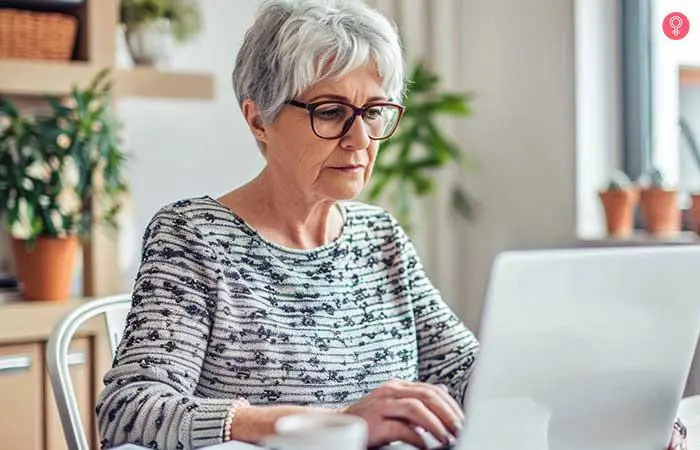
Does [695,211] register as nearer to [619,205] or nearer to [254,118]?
[619,205]

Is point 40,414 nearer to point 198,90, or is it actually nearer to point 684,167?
point 198,90

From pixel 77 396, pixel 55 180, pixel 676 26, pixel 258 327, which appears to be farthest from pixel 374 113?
pixel 676 26

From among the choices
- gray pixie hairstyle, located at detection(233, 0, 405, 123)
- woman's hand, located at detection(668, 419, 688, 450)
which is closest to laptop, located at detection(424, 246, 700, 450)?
woman's hand, located at detection(668, 419, 688, 450)

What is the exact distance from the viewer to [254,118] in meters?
1.62

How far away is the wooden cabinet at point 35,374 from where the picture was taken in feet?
8.15

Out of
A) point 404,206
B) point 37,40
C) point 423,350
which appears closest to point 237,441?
point 423,350

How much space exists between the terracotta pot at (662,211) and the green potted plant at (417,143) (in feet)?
2.09

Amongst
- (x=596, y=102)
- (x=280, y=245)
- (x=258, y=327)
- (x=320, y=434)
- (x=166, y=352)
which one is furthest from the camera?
(x=596, y=102)

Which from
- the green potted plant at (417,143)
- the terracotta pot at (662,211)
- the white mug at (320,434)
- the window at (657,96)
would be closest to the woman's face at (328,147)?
the white mug at (320,434)

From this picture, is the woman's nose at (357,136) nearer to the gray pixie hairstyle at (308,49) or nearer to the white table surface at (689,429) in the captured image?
the gray pixie hairstyle at (308,49)

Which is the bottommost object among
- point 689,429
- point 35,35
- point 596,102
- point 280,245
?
point 689,429

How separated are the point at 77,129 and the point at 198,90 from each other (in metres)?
0.44

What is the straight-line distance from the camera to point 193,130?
10.5 ft

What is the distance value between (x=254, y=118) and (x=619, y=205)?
1497mm
